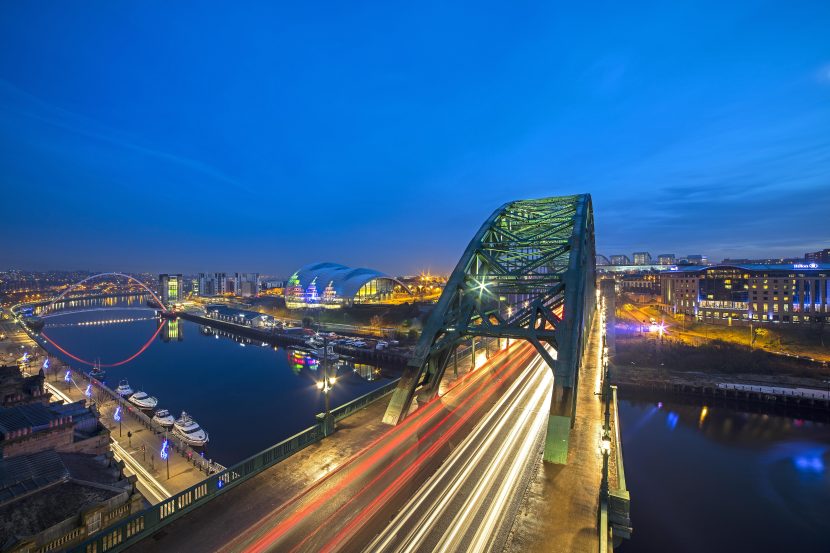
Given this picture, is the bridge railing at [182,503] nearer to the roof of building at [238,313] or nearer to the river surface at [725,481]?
the river surface at [725,481]

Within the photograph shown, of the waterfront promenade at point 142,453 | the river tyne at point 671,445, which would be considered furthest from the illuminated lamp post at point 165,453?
the river tyne at point 671,445

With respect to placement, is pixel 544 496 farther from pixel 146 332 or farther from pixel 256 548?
pixel 146 332

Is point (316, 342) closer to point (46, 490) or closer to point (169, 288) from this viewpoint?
point (46, 490)

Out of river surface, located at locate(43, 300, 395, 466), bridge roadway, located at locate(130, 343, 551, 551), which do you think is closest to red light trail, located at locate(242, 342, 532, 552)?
bridge roadway, located at locate(130, 343, 551, 551)

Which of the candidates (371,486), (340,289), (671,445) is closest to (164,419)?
(371,486)

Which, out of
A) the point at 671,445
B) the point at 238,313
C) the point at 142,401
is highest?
the point at 238,313
